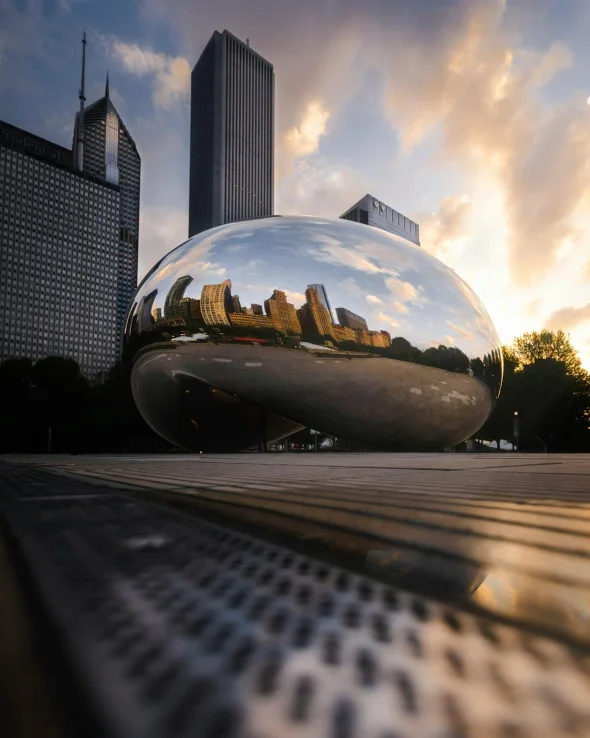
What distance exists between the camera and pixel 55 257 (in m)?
94.9

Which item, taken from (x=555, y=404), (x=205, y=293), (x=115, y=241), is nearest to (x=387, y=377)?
(x=205, y=293)

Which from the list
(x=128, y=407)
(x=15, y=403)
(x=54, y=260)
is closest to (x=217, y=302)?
(x=128, y=407)

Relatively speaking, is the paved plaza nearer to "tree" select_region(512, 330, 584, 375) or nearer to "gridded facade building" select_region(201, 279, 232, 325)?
"gridded facade building" select_region(201, 279, 232, 325)

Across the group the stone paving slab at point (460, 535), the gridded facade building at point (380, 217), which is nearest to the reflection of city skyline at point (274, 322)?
the stone paving slab at point (460, 535)

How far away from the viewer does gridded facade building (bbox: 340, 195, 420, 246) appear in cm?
10638

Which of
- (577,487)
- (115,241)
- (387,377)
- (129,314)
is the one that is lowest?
(577,487)

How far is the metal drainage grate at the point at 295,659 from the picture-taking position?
325 mm

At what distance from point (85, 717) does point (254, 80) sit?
124554 mm

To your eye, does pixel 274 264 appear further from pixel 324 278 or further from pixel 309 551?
pixel 309 551

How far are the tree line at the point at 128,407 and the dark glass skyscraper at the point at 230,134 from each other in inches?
3001

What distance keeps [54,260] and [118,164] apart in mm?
48293

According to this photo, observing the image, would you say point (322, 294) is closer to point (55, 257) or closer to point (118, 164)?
point (55, 257)

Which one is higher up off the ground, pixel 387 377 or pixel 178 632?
pixel 387 377

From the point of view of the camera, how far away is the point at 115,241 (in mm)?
104938
